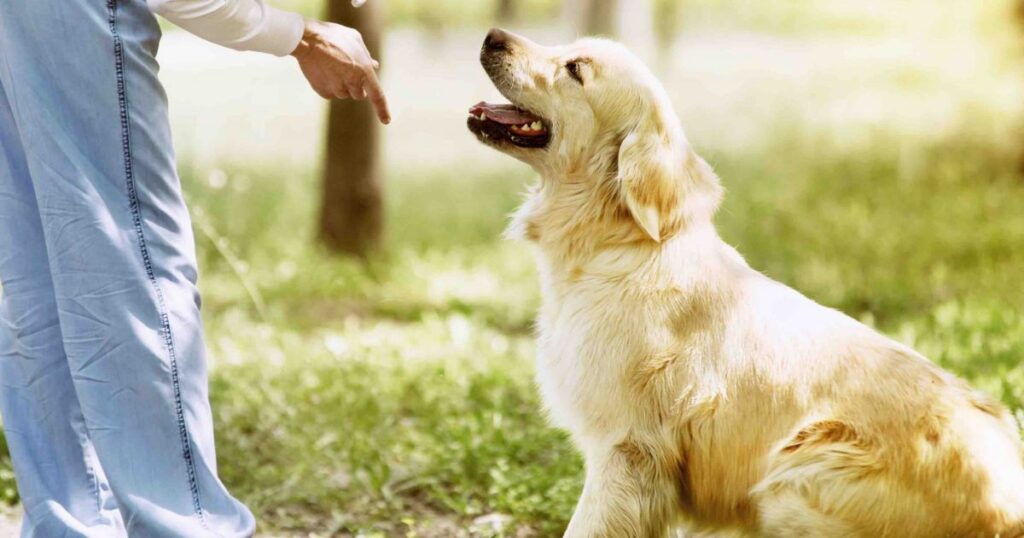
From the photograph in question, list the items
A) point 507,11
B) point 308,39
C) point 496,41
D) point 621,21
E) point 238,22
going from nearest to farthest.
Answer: point 238,22 < point 308,39 < point 496,41 < point 621,21 < point 507,11

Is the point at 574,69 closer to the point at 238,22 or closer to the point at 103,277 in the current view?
the point at 238,22

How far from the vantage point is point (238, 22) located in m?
2.98

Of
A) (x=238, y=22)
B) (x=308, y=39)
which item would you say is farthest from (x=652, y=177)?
(x=238, y=22)

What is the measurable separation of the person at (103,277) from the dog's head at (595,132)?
2.46ft

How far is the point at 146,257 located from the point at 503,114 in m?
1.24

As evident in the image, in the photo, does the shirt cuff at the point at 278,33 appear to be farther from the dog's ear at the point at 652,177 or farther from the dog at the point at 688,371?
the dog's ear at the point at 652,177

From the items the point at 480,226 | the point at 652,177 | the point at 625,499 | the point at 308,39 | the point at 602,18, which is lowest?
the point at 480,226

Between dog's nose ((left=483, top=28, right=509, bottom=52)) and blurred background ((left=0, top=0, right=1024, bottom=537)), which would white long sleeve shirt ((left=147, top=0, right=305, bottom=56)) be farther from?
blurred background ((left=0, top=0, right=1024, bottom=537))

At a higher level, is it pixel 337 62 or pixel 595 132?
pixel 337 62

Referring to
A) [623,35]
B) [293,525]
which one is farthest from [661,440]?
[623,35]

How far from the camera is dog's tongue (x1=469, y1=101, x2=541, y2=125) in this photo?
3.79 meters

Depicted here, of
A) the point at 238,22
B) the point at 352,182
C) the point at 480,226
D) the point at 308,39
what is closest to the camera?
the point at 238,22

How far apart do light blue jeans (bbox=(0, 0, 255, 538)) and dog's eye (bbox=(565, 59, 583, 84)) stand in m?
1.23

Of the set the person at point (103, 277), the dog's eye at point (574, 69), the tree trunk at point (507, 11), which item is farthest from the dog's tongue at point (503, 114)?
the tree trunk at point (507, 11)
